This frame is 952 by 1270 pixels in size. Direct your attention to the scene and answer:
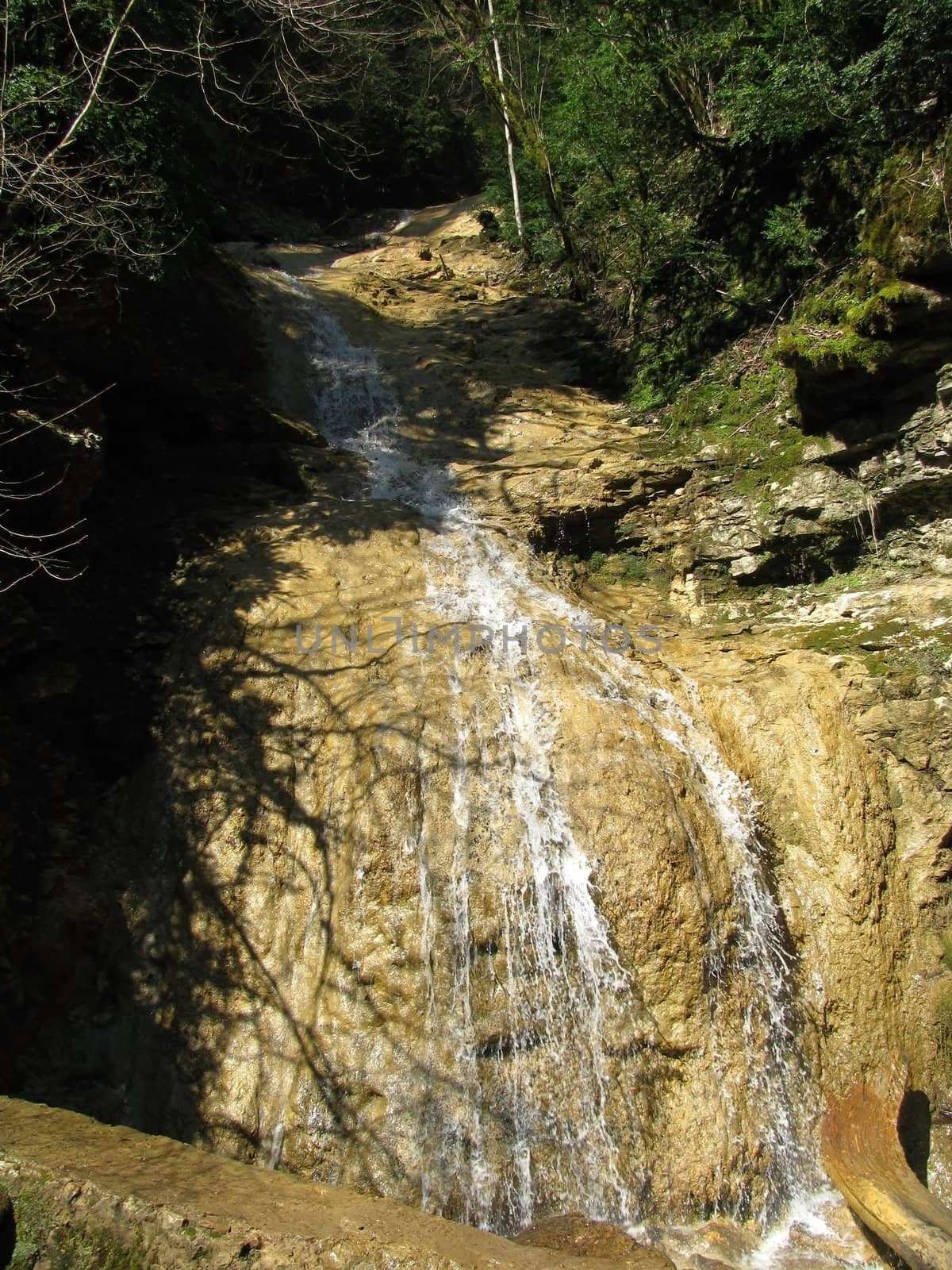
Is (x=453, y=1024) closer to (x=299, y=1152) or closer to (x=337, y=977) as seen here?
(x=337, y=977)

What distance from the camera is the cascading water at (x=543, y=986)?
4824 mm

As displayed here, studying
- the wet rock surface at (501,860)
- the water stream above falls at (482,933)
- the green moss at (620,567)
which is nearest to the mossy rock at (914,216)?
the wet rock surface at (501,860)

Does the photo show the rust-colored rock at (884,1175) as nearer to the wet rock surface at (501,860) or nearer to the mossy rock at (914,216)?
the wet rock surface at (501,860)

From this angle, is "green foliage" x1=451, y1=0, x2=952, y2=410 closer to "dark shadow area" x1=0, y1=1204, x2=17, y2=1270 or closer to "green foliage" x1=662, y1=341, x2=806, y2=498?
"green foliage" x1=662, y1=341, x2=806, y2=498

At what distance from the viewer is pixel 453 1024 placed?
200 inches

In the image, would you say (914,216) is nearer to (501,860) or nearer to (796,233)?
(796,233)

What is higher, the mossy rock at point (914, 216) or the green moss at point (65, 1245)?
the mossy rock at point (914, 216)

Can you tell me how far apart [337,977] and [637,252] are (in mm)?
9317

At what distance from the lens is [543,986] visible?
5184 millimetres

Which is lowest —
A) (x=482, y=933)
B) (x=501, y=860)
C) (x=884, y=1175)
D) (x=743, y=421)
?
(x=884, y=1175)

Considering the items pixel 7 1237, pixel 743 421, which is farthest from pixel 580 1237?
pixel 743 421

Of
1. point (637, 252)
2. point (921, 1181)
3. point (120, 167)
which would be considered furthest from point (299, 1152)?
point (637, 252)

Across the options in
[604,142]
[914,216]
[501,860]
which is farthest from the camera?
[604,142]

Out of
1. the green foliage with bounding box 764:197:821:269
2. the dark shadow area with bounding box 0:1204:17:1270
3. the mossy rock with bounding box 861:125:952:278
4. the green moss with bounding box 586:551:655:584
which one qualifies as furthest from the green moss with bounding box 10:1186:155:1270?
the green foliage with bounding box 764:197:821:269
